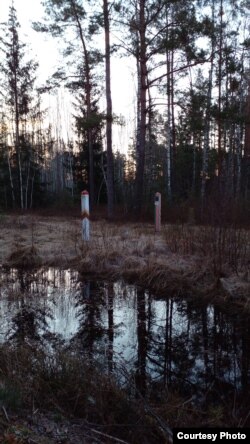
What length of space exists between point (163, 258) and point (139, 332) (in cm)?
284

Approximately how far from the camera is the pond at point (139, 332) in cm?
365

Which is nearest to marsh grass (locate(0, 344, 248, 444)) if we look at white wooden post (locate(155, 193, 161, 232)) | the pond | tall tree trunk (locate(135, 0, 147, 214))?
the pond

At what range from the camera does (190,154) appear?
25203 millimetres

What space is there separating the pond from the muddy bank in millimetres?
410

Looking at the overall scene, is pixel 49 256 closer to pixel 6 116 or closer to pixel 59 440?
pixel 59 440

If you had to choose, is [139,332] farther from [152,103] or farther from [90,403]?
[152,103]

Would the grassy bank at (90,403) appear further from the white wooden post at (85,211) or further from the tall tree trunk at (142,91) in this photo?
the tall tree trunk at (142,91)

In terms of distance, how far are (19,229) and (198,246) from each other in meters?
7.58

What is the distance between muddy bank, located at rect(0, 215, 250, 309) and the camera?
6.25 meters

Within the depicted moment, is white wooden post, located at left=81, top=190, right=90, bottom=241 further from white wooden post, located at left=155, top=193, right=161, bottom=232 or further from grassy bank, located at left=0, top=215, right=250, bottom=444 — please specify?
grassy bank, located at left=0, top=215, right=250, bottom=444

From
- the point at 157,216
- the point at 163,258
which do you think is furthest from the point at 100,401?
the point at 157,216

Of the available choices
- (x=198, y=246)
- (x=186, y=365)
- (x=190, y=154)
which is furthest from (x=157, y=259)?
(x=190, y=154)

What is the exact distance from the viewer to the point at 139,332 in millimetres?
4828

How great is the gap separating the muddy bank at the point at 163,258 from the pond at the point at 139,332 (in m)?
0.41
